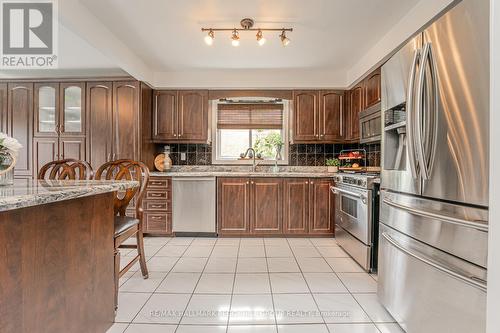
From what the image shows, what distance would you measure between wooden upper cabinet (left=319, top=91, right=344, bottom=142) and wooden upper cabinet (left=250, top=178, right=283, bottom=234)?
40.5 inches

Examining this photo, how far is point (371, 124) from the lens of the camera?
2.94 m

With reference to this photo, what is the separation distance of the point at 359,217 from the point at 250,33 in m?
2.18

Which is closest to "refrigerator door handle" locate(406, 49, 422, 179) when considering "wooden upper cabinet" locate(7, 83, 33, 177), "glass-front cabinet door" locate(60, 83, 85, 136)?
"glass-front cabinet door" locate(60, 83, 85, 136)

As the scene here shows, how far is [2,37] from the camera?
8.38 ft

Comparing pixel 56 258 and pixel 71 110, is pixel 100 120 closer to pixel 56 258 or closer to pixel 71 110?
pixel 71 110

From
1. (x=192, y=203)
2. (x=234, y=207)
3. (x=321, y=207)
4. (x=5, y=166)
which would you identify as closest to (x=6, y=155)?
(x=5, y=166)

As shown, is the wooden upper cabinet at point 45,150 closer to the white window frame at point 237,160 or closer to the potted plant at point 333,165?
the white window frame at point 237,160

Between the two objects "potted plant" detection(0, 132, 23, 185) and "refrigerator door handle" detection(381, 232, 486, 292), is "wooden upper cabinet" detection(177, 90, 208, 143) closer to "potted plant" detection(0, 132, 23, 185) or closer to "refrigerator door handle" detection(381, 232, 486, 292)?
"potted plant" detection(0, 132, 23, 185)

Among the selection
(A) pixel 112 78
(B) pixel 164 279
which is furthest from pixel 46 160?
(B) pixel 164 279

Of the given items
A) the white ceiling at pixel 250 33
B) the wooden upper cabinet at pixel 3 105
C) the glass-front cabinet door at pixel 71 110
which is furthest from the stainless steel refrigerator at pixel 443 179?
the wooden upper cabinet at pixel 3 105

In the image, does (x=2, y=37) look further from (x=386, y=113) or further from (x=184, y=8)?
(x=386, y=113)

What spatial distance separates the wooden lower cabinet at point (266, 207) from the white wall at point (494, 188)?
2.78 m

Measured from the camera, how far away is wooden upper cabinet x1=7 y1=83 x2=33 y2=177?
143 inches

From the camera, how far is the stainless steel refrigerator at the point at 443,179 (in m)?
A: 1.07
